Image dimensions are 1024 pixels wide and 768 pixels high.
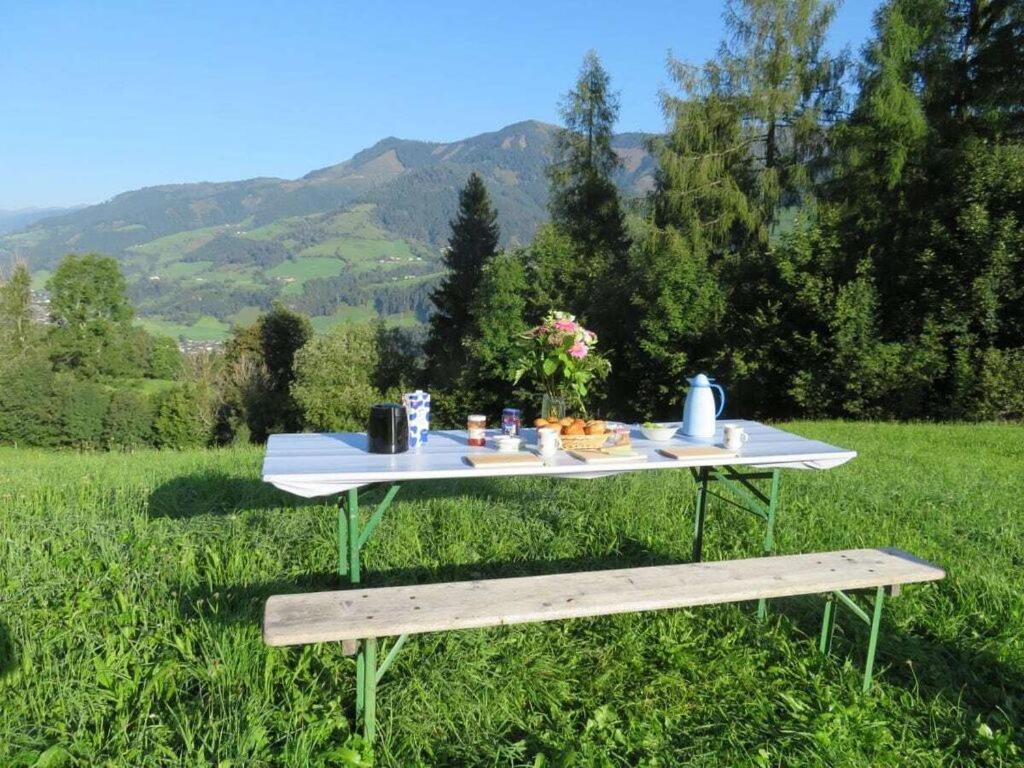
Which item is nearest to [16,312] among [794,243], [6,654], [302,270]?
[794,243]

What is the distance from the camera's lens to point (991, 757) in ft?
7.39

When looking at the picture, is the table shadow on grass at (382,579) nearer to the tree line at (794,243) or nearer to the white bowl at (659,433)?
the white bowl at (659,433)

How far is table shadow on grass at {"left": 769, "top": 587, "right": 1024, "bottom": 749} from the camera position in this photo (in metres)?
2.59

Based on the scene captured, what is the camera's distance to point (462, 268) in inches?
1312

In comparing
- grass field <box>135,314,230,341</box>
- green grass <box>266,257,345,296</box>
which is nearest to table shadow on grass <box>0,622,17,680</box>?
grass field <box>135,314,230,341</box>

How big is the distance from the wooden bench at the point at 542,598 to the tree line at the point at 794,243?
11.8m

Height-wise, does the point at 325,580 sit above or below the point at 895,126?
below

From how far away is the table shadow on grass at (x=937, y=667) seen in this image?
259cm

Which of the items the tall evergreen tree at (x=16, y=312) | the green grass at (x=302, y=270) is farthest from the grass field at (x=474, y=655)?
the green grass at (x=302, y=270)

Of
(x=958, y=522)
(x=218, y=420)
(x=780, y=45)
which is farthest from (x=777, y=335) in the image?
(x=218, y=420)

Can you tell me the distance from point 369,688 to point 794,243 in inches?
611

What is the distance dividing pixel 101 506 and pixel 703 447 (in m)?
3.39

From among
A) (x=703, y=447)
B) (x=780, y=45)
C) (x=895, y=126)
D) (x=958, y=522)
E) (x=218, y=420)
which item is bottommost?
(x=218, y=420)

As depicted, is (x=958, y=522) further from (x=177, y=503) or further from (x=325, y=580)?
(x=177, y=503)
